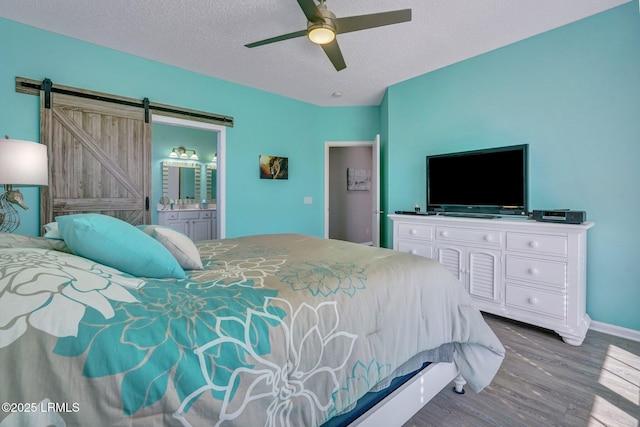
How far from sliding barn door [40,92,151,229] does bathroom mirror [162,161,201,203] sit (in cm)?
223

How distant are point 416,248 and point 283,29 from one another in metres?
2.63

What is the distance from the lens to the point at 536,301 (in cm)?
239

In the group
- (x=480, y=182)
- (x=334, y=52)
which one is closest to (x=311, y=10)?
(x=334, y=52)

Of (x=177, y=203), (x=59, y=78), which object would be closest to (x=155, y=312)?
(x=59, y=78)

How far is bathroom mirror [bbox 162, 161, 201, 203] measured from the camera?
17.7 ft

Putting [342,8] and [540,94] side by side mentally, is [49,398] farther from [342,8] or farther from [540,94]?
[540,94]

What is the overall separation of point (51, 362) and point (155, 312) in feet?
0.70

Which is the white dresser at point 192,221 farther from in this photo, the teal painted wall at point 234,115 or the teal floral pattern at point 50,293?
the teal floral pattern at point 50,293

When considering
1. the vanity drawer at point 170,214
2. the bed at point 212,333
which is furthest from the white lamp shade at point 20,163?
the vanity drawer at point 170,214

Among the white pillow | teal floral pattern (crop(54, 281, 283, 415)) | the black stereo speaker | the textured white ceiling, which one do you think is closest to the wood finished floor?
the black stereo speaker

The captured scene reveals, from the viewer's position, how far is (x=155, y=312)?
74cm

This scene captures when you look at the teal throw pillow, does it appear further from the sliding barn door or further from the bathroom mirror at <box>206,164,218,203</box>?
the bathroom mirror at <box>206,164,218,203</box>

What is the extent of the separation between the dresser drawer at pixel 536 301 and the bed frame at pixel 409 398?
1.33m

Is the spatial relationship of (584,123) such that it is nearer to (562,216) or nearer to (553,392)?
(562,216)
